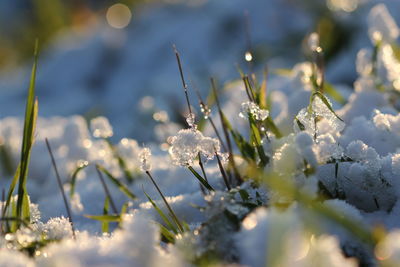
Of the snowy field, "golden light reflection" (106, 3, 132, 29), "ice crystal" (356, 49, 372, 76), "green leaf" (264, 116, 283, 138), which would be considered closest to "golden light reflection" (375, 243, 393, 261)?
the snowy field

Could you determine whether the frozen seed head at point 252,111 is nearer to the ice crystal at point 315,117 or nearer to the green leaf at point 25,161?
the ice crystal at point 315,117

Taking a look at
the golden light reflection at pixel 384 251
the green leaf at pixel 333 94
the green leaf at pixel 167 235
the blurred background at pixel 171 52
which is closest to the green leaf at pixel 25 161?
the green leaf at pixel 167 235

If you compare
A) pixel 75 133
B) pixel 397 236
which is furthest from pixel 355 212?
pixel 75 133

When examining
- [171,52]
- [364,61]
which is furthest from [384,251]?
[171,52]

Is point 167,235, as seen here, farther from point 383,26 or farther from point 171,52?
point 171,52

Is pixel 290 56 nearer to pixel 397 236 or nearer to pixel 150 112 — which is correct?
pixel 150 112

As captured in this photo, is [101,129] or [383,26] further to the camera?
[383,26]

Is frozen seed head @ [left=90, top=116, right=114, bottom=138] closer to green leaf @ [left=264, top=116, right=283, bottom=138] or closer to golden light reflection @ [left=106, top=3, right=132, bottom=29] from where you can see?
green leaf @ [left=264, top=116, right=283, bottom=138]

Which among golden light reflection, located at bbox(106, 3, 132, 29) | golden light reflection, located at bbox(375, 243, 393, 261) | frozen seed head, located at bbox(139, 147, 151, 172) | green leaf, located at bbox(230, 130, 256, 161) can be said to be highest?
golden light reflection, located at bbox(106, 3, 132, 29)
